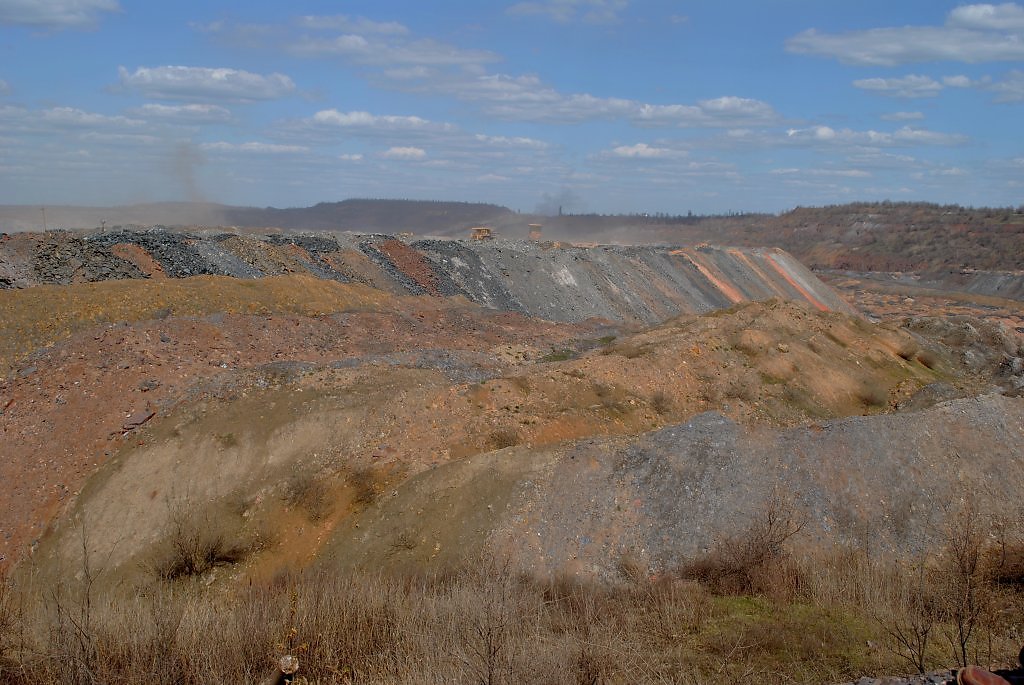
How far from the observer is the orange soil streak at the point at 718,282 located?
51500 mm

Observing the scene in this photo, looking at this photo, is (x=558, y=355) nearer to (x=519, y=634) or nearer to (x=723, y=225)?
(x=519, y=634)

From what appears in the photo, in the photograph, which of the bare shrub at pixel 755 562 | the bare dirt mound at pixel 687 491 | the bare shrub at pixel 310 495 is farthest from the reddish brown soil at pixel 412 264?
the bare shrub at pixel 755 562

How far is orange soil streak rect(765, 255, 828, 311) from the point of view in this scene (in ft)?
184

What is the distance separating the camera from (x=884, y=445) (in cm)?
1370

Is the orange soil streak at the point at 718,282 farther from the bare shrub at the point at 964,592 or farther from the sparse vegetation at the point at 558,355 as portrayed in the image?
the bare shrub at the point at 964,592

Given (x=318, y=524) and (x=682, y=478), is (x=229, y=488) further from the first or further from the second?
(x=682, y=478)

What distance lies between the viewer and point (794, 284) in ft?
194

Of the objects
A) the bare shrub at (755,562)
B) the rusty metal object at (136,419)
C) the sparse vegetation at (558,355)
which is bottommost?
the bare shrub at (755,562)

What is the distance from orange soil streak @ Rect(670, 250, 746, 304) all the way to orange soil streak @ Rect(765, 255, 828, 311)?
6.73 metres

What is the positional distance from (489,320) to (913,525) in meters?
21.0

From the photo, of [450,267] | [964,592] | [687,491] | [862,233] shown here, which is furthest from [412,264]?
[862,233]

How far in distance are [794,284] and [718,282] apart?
949 cm

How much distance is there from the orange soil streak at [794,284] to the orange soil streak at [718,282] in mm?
6735

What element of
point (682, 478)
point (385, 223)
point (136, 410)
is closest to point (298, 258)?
point (136, 410)
